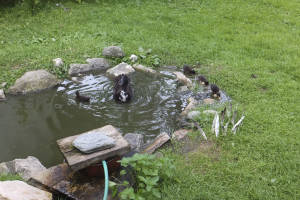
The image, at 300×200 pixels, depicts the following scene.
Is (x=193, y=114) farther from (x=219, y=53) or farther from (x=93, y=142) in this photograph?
(x=219, y=53)

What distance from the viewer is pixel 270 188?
A: 442 centimetres

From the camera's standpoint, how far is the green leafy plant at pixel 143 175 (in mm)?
3738

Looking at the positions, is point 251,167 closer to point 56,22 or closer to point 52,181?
point 52,181

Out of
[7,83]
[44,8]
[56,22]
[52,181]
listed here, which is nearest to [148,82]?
[7,83]

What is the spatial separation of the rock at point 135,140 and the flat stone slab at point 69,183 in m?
1.18

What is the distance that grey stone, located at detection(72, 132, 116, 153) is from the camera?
→ 3992 mm

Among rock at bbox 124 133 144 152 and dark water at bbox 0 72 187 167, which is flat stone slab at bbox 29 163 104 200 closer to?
dark water at bbox 0 72 187 167

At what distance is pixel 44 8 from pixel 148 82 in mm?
7519

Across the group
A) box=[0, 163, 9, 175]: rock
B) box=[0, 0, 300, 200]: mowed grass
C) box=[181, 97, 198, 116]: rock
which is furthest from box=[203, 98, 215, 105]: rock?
box=[0, 163, 9, 175]: rock

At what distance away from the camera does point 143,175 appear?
4.10m

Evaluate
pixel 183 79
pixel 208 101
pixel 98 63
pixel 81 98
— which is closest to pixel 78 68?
pixel 98 63

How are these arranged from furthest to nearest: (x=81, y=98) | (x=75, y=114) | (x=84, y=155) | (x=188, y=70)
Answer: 1. (x=188, y=70)
2. (x=81, y=98)
3. (x=75, y=114)
4. (x=84, y=155)

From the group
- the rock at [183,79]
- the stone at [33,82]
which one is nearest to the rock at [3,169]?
the stone at [33,82]

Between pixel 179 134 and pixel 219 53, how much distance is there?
4484mm
